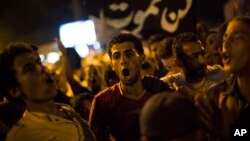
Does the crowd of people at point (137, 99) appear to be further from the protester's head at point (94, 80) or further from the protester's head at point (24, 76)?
the protester's head at point (94, 80)

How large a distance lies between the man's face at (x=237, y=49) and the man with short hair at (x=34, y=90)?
1.08 metres

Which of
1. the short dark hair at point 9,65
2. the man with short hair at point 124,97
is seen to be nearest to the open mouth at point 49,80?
the short dark hair at point 9,65

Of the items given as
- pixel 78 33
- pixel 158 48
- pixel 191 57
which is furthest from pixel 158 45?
pixel 78 33

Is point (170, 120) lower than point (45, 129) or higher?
higher

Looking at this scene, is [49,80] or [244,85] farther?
[49,80]

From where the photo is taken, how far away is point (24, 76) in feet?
11.9

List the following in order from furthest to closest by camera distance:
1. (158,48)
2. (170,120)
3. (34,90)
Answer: (158,48), (34,90), (170,120)

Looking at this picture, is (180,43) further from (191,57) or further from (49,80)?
(49,80)

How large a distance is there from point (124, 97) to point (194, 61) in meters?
0.97

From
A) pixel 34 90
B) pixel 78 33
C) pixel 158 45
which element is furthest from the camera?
pixel 78 33

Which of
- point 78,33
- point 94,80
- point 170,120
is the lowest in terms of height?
point 78,33

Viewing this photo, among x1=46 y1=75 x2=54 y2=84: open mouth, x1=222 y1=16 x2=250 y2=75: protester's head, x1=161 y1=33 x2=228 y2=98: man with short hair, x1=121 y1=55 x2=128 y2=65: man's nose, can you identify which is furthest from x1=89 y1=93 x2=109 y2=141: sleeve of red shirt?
x1=222 y1=16 x2=250 y2=75: protester's head

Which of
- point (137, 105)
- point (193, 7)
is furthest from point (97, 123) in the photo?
point (193, 7)

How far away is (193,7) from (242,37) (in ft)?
10.6
